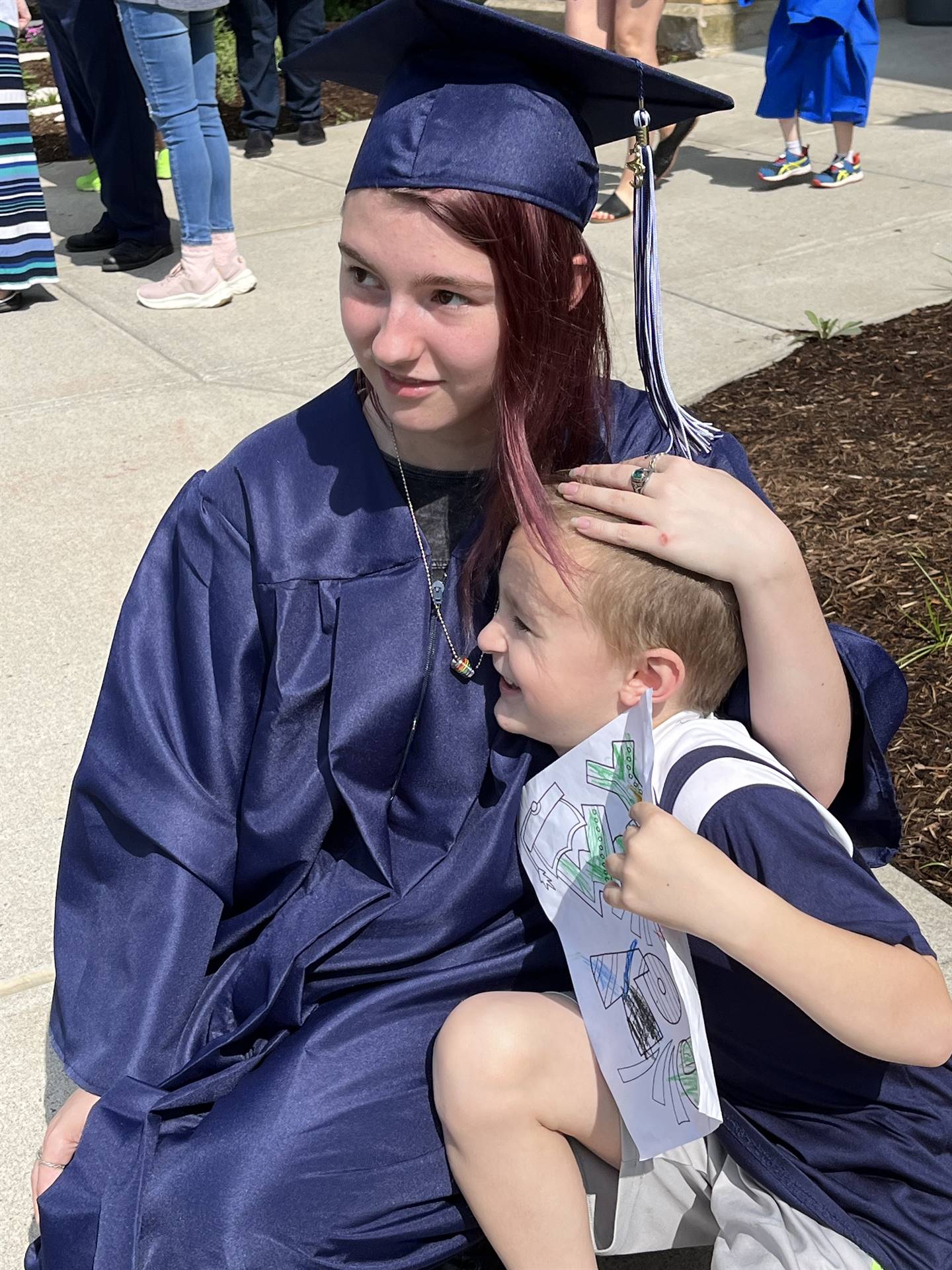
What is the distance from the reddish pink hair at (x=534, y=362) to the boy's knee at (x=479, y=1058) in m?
0.53

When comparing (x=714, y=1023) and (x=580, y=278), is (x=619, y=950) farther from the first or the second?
(x=580, y=278)

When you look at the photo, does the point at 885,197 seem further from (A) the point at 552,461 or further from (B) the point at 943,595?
(A) the point at 552,461

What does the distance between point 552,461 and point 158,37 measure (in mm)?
3719

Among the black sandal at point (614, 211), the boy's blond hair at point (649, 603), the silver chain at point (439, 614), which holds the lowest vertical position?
the black sandal at point (614, 211)

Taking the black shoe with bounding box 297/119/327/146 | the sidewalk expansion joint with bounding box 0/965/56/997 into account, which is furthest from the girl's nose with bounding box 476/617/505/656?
the black shoe with bounding box 297/119/327/146

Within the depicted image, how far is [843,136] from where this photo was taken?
6504 millimetres

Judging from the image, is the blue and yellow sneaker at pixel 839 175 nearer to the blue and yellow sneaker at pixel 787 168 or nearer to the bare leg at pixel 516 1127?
the blue and yellow sneaker at pixel 787 168

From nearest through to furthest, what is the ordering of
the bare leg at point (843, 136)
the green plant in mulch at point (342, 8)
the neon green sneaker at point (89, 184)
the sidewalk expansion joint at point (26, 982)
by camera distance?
the sidewalk expansion joint at point (26, 982)
the bare leg at point (843, 136)
the neon green sneaker at point (89, 184)
the green plant in mulch at point (342, 8)

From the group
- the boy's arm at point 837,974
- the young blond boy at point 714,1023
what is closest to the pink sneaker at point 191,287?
the young blond boy at point 714,1023

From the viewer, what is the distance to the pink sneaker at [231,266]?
216 inches

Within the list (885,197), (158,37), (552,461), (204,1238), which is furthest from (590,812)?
(885,197)

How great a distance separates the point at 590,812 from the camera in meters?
1.67

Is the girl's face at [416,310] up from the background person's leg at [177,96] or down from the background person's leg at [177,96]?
up

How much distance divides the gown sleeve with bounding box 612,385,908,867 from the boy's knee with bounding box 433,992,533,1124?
497 mm
